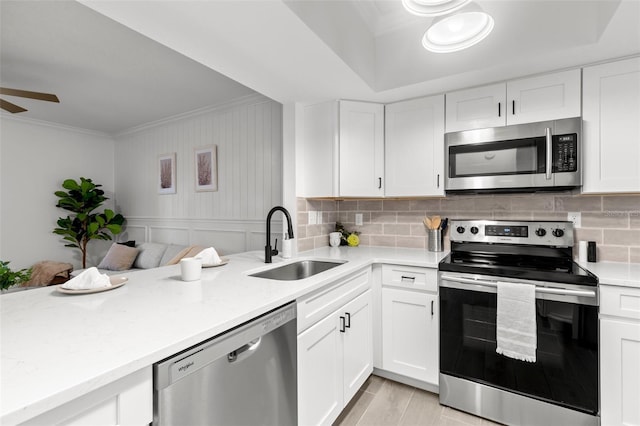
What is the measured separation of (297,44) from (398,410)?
7.32ft

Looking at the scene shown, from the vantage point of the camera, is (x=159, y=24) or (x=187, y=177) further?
(x=187, y=177)

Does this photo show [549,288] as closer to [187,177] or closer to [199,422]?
[199,422]

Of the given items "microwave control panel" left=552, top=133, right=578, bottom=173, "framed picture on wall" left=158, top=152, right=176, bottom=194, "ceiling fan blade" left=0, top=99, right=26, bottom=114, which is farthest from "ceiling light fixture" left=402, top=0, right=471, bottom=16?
"framed picture on wall" left=158, top=152, right=176, bottom=194

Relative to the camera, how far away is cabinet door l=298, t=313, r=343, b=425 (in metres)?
1.38

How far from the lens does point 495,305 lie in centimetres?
174

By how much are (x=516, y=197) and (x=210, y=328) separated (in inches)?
89.0

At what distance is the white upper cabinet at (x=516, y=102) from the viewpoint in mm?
1833

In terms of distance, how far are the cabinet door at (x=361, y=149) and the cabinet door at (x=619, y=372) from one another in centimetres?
156

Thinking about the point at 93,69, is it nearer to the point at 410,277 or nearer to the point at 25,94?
the point at 25,94

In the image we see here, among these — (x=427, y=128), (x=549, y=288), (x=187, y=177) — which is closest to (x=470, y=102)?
(x=427, y=128)

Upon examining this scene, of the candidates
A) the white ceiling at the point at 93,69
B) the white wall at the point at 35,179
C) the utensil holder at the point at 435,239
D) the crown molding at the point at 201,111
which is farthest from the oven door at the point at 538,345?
the white wall at the point at 35,179

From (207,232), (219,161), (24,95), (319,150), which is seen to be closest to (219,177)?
(219,161)

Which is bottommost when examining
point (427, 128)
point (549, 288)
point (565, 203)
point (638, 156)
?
point (549, 288)

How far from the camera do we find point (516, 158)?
6.41 feet
